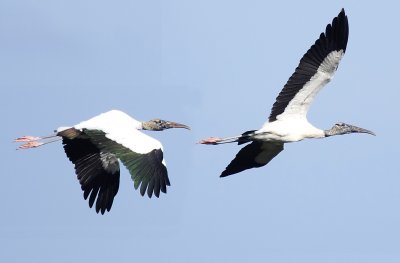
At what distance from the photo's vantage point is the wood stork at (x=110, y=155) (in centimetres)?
2666

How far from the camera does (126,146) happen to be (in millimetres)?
26875

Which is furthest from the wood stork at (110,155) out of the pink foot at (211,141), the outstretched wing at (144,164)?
the pink foot at (211,141)

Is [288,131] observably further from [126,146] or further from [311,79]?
[126,146]

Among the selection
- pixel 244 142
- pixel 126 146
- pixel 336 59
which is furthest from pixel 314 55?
pixel 126 146

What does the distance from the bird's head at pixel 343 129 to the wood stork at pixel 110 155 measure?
3769mm

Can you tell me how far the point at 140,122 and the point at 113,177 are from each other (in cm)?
149

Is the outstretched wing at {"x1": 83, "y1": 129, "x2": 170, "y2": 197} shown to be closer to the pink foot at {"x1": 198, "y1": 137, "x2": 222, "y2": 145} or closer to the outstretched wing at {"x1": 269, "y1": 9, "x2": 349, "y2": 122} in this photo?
the pink foot at {"x1": 198, "y1": 137, "x2": 222, "y2": 145}

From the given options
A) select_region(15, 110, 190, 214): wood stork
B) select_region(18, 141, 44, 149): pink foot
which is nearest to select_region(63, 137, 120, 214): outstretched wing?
select_region(15, 110, 190, 214): wood stork

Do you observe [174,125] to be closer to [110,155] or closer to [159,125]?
[159,125]

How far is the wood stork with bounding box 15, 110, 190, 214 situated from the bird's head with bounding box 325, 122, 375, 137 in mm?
3769

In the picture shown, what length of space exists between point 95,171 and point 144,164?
1.73 meters

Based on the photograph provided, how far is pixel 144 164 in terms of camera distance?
1050 inches

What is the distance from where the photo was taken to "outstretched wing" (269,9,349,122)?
27.8 meters

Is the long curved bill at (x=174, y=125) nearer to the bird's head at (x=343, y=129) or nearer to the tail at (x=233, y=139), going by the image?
the tail at (x=233, y=139)
